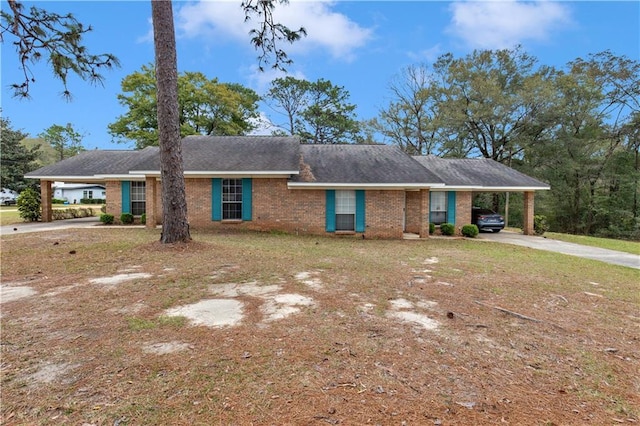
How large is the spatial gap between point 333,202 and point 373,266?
6.23 meters

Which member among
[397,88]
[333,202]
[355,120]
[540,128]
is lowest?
[333,202]

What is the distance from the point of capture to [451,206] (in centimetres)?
1550

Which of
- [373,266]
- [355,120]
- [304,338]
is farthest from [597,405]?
[355,120]

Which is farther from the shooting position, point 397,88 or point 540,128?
point 397,88

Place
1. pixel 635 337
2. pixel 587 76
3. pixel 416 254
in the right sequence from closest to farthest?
pixel 635 337, pixel 416 254, pixel 587 76

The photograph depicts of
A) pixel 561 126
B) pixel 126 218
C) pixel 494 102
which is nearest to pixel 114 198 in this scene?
pixel 126 218

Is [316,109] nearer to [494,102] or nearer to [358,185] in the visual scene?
[494,102]

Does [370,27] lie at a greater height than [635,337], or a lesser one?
greater

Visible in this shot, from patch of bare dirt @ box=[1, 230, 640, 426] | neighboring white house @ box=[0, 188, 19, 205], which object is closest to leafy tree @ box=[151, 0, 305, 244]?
patch of bare dirt @ box=[1, 230, 640, 426]

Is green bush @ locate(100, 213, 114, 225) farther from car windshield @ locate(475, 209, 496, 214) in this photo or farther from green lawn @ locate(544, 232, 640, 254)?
green lawn @ locate(544, 232, 640, 254)

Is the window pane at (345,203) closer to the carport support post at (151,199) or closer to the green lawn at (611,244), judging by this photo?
the carport support post at (151,199)

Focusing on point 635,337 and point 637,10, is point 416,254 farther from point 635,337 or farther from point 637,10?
point 637,10

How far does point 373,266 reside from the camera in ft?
24.4

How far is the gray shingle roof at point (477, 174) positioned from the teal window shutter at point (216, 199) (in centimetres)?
1057
